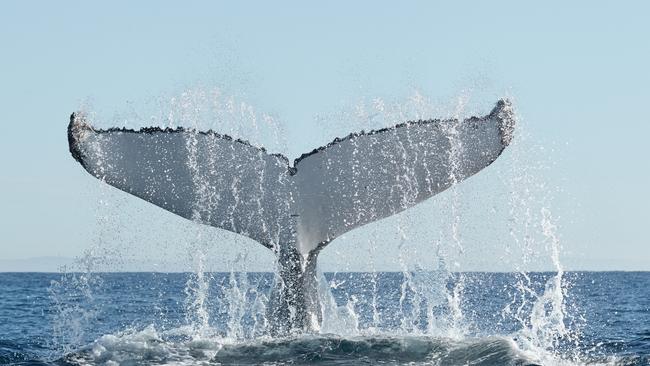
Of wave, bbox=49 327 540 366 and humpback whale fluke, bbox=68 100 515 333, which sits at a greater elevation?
humpback whale fluke, bbox=68 100 515 333

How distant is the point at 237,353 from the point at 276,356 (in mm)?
517

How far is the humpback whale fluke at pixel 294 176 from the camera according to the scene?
25.8 ft

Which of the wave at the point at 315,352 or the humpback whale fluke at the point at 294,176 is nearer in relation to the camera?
the humpback whale fluke at the point at 294,176

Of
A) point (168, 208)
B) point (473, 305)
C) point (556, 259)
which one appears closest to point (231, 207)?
point (168, 208)

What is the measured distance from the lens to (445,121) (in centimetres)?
792

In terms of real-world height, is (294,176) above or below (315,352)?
above

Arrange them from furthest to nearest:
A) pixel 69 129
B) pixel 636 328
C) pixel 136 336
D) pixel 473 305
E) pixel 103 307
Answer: pixel 473 305, pixel 103 307, pixel 636 328, pixel 136 336, pixel 69 129

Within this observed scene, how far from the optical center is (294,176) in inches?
331

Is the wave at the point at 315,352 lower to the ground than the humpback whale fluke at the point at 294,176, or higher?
lower

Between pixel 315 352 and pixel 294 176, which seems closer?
pixel 294 176

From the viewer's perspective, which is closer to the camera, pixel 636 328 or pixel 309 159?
pixel 309 159

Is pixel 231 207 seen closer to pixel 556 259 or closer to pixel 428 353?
pixel 428 353

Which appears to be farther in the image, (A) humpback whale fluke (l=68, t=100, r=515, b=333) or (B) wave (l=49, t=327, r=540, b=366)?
(B) wave (l=49, t=327, r=540, b=366)

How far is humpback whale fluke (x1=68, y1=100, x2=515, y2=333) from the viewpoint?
25.8 ft
